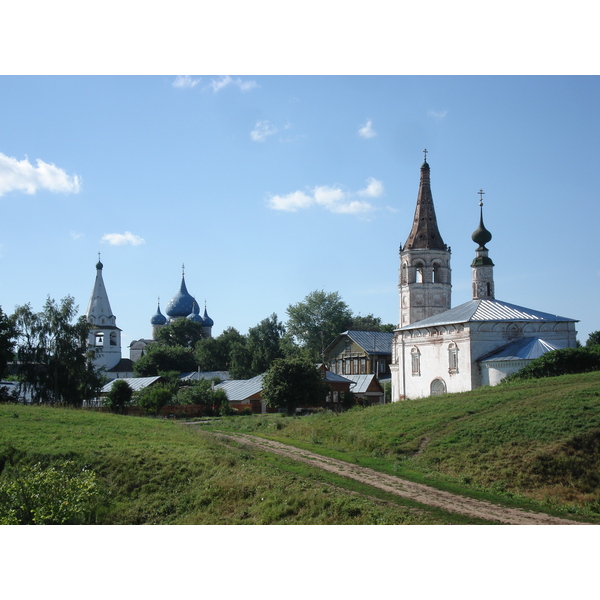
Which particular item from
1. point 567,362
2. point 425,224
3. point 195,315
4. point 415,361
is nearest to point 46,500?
point 567,362

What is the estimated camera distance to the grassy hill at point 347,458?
1455cm

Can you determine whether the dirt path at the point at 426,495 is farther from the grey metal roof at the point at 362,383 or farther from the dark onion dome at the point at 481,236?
the grey metal roof at the point at 362,383

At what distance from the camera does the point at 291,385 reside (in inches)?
1436

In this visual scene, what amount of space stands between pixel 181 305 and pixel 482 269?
71685mm

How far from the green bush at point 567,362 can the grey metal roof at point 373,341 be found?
3057 centimetres

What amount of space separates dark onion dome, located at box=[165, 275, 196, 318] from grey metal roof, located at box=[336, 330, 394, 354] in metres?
47.5

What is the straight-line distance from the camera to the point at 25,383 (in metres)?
39.2

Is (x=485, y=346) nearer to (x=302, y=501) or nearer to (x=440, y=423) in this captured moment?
(x=440, y=423)

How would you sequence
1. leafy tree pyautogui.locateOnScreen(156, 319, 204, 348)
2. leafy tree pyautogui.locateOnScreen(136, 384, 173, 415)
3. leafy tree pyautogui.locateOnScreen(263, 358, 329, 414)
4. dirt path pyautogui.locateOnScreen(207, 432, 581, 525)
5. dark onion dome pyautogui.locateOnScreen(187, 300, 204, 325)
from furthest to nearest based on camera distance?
1. dark onion dome pyautogui.locateOnScreen(187, 300, 204, 325)
2. leafy tree pyautogui.locateOnScreen(156, 319, 204, 348)
3. leafy tree pyautogui.locateOnScreen(136, 384, 173, 415)
4. leafy tree pyautogui.locateOnScreen(263, 358, 329, 414)
5. dirt path pyautogui.locateOnScreen(207, 432, 581, 525)

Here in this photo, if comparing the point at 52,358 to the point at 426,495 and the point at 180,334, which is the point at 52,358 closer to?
the point at 426,495

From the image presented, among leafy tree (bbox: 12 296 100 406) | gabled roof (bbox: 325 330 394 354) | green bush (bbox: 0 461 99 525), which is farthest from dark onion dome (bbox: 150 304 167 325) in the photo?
green bush (bbox: 0 461 99 525)

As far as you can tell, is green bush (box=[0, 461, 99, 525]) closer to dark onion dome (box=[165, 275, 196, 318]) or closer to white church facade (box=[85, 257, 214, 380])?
white church facade (box=[85, 257, 214, 380])

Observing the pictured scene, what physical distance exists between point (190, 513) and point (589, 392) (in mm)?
12576

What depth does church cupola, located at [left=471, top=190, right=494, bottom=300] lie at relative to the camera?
3650 cm
